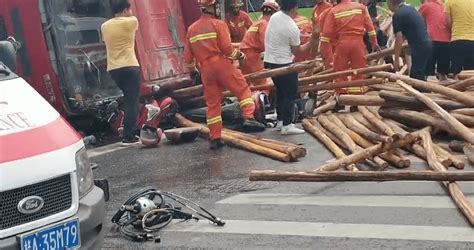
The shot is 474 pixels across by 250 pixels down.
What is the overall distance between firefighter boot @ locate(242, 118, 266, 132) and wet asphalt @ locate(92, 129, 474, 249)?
908mm

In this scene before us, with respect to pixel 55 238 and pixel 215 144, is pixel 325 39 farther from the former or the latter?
pixel 55 238

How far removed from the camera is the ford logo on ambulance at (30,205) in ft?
12.3

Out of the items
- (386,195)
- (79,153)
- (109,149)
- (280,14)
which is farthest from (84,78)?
(79,153)

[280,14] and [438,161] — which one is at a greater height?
[280,14]

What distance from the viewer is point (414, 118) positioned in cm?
803

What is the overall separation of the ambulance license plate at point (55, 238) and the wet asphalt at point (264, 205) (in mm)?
1314

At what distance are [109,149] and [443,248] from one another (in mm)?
5991

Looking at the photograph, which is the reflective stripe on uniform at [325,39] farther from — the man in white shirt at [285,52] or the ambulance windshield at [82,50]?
the ambulance windshield at [82,50]

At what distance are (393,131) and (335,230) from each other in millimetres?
2793

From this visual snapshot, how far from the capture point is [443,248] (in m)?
4.72

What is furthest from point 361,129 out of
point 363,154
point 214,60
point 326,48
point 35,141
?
point 35,141

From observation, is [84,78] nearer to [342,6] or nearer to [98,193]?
[342,6]

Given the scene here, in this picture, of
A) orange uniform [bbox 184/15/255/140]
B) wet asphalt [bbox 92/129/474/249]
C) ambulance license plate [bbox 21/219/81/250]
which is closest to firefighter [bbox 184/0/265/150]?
orange uniform [bbox 184/15/255/140]

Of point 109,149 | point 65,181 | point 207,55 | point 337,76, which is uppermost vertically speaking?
point 65,181
